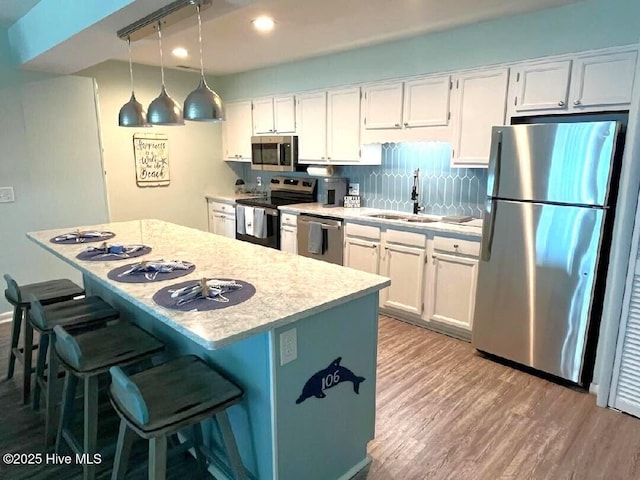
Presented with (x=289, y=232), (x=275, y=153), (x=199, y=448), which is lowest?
(x=199, y=448)

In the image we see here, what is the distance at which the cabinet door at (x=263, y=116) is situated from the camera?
505 centimetres

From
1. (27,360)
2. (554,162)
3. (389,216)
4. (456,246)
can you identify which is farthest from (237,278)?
(389,216)

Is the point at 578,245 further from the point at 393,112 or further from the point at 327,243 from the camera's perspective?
the point at 327,243

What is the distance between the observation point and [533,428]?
2.35 metres

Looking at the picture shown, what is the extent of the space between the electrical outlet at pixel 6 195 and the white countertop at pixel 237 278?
1026 mm

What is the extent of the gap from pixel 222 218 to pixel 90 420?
3.95 metres

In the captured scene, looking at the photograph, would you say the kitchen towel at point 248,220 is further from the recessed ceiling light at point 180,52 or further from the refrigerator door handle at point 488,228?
the refrigerator door handle at point 488,228

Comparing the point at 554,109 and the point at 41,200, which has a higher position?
the point at 554,109

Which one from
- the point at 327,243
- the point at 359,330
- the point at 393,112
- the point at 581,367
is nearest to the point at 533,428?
the point at 581,367

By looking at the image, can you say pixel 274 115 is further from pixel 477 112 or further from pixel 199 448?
pixel 199 448

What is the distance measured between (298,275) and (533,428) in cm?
164

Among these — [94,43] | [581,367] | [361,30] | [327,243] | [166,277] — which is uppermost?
[361,30]

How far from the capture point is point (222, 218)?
5.60 meters

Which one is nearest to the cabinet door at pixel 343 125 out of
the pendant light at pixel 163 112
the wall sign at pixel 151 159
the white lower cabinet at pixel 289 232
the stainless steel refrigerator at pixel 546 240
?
the white lower cabinet at pixel 289 232
